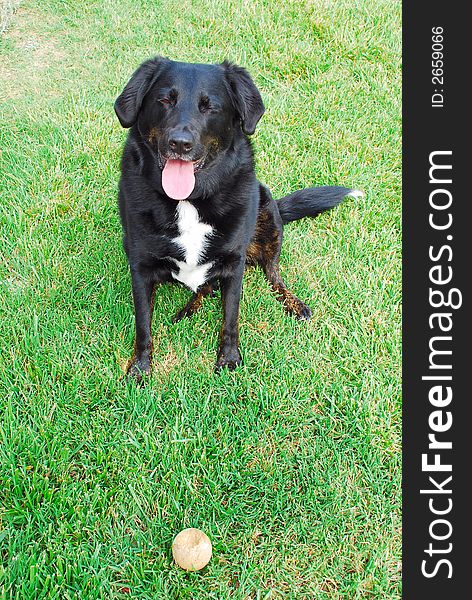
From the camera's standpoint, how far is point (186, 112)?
7.47 feet

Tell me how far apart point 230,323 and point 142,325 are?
40cm

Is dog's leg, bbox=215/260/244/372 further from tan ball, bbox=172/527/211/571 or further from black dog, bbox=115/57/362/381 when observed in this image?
tan ball, bbox=172/527/211/571

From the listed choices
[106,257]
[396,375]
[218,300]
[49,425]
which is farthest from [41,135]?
[396,375]

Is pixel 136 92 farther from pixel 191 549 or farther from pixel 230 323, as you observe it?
pixel 191 549

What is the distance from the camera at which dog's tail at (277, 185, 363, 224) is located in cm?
336

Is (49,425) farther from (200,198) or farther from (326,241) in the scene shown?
(326,241)

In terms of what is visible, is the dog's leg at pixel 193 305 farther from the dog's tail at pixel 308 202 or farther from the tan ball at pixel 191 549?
the tan ball at pixel 191 549

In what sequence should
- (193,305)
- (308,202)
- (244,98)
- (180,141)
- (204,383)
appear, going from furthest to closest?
1. (308,202)
2. (193,305)
3. (204,383)
4. (244,98)
5. (180,141)

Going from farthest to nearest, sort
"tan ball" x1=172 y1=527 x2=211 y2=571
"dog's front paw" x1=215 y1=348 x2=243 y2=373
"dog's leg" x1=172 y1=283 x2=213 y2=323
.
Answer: "dog's leg" x1=172 y1=283 x2=213 y2=323 < "dog's front paw" x1=215 y1=348 x2=243 y2=373 < "tan ball" x1=172 y1=527 x2=211 y2=571

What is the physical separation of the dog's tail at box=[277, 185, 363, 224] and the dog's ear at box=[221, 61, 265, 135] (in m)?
0.91

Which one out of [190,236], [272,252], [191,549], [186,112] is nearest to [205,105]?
[186,112]

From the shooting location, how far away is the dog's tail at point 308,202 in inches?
132

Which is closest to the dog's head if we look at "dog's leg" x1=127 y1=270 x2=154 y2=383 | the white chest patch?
the white chest patch

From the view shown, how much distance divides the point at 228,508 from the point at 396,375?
100 centimetres
